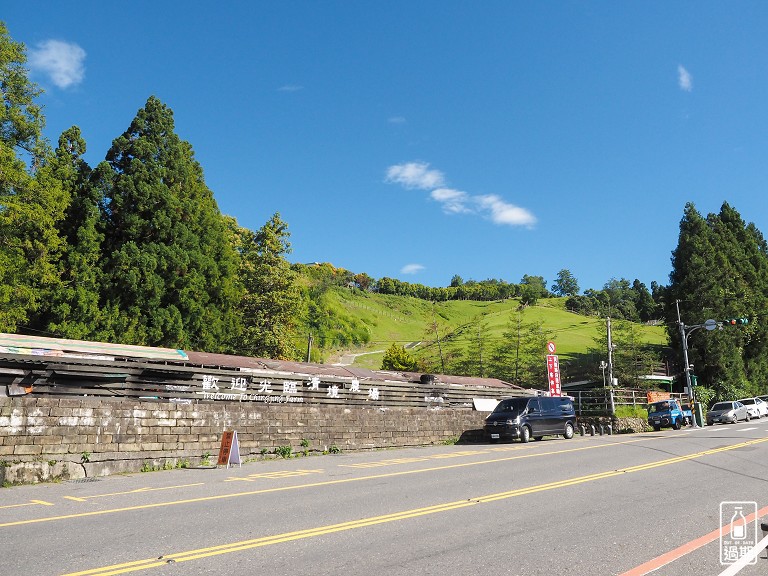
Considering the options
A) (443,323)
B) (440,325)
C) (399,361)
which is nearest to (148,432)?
(399,361)

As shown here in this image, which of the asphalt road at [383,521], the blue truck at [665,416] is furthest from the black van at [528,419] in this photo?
the blue truck at [665,416]

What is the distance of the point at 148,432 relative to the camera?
46.3ft

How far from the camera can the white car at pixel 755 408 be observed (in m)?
41.2

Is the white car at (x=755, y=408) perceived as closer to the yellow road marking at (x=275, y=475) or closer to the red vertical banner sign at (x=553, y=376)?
the red vertical banner sign at (x=553, y=376)

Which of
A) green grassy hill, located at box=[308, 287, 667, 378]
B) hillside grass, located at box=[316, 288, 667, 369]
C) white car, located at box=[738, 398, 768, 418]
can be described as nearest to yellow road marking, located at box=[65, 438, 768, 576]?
white car, located at box=[738, 398, 768, 418]

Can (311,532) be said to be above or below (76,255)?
below

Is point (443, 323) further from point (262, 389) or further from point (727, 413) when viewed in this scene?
point (262, 389)

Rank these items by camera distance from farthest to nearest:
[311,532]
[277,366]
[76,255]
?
[76,255] → [277,366] → [311,532]

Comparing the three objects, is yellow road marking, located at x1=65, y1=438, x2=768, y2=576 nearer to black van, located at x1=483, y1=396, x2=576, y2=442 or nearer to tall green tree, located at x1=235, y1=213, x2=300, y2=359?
black van, located at x1=483, y1=396, x2=576, y2=442

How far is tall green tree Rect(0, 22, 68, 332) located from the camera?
22.4 m

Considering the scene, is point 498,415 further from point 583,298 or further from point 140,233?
point 583,298

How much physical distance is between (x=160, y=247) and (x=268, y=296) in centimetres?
938

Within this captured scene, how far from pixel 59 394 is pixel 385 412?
11492mm

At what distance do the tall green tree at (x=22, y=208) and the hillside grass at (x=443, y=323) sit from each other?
4419 cm
